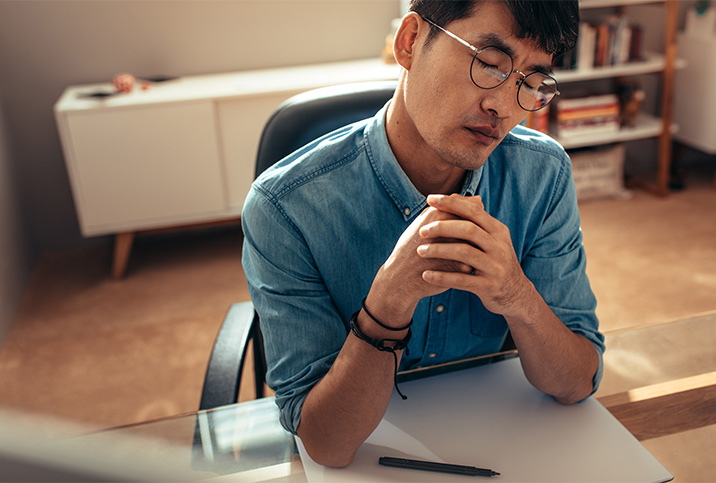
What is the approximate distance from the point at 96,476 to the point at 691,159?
4.14 meters

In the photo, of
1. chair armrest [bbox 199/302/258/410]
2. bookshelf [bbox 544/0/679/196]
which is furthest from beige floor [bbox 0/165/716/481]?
chair armrest [bbox 199/302/258/410]

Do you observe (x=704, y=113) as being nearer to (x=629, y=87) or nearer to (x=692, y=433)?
(x=629, y=87)

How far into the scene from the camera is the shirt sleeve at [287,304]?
874mm

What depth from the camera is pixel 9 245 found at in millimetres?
2559

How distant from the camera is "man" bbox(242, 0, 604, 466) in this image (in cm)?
76

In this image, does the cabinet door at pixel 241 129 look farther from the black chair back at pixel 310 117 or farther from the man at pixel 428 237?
the man at pixel 428 237

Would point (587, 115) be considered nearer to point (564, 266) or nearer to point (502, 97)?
point (564, 266)

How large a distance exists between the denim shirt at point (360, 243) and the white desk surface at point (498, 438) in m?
0.11

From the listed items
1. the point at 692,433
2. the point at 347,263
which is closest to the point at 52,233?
the point at 347,263

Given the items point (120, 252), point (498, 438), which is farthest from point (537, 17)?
point (120, 252)

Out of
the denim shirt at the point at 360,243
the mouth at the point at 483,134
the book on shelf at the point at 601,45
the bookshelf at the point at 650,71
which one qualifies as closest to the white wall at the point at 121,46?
the book on shelf at the point at 601,45

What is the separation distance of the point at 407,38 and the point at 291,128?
282 millimetres

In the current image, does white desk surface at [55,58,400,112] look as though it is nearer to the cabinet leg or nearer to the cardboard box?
the cabinet leg

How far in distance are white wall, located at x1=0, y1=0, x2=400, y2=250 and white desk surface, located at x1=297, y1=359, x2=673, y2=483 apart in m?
2.44
